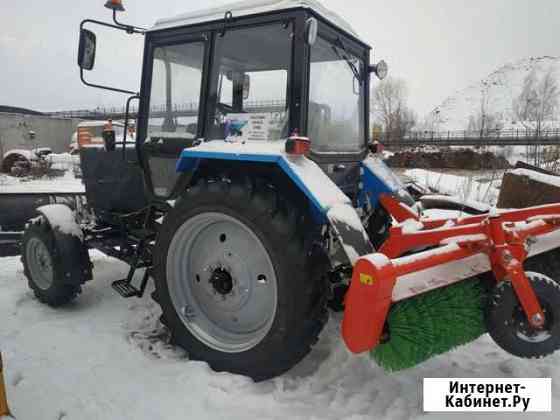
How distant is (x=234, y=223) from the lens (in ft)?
8.25

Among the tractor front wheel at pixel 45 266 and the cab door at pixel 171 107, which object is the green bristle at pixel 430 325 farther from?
the tractor front wheel at pixel 45 266

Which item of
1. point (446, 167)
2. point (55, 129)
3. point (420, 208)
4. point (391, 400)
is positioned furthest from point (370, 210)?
point (55, 129)

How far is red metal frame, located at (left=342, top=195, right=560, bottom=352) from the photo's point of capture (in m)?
1.87

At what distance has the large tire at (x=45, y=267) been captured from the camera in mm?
3318

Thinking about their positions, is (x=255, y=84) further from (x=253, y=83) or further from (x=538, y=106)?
(x=538, y=106)

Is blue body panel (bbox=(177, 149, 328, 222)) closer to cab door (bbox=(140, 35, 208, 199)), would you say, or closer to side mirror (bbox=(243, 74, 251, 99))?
cab door (bbox=(140, 35, 208, 199))

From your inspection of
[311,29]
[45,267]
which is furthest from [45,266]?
[311,29]

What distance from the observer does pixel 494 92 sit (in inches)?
3708

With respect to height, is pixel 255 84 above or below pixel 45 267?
above

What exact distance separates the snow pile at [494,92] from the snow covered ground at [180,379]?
78656 millimetres

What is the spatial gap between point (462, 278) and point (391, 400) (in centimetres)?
73

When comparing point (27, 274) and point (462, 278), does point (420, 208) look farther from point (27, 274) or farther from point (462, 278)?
point (27, 274)

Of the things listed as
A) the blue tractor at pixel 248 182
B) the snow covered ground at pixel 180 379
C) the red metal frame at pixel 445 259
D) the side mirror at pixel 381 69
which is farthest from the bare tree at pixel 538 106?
the snow covered ground at pixel 180 379

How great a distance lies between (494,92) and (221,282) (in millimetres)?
106866
